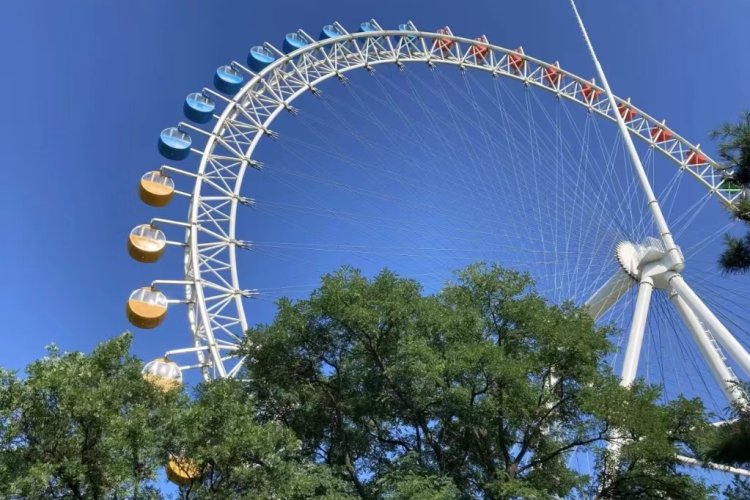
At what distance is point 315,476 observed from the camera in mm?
14414

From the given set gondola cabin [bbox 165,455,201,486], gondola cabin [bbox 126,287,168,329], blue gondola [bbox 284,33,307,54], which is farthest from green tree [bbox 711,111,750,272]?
blue gondola [bbox 284,33,307,54]

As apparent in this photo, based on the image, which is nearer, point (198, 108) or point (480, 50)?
point (198, 108)

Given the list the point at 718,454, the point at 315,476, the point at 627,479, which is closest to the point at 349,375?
the point at 315,476

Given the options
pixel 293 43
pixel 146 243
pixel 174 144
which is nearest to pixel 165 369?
pixel 146 243

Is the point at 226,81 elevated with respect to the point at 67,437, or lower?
elevated

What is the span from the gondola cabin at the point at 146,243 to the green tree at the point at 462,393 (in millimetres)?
7443

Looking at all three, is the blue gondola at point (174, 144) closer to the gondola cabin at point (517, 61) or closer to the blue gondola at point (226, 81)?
the blue gondola at point (226, 81)

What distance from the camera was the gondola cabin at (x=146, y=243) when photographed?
23.6 metres

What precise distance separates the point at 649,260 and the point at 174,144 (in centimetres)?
1901

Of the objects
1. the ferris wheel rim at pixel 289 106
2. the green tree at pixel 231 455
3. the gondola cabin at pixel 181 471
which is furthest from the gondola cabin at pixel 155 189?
the green tree at pixel 231 455

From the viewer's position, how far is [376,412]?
16.8 meters

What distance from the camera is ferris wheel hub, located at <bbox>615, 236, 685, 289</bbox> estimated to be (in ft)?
73.8

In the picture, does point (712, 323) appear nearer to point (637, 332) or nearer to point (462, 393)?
point (637, 332)

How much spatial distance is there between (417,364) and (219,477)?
198 inches
